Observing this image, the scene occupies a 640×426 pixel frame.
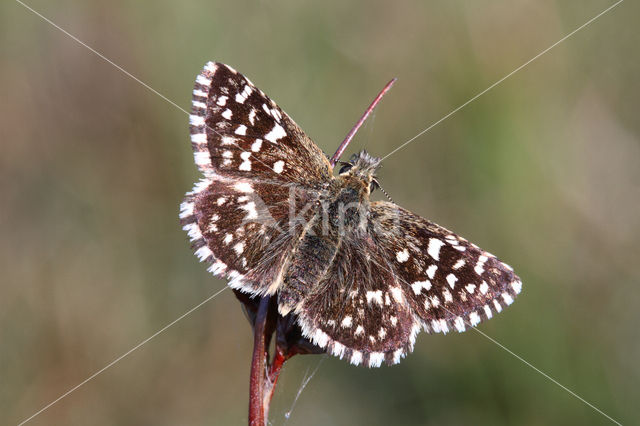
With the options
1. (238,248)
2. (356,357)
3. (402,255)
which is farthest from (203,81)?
(356,357)

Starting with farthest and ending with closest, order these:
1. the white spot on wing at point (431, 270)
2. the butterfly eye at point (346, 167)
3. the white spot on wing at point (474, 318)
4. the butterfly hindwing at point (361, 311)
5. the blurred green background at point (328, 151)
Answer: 1. the blurred green background at point (328, 151)
2. the butterfly eye at point (346, 167)
3. the white spot on wing at point (431, 270)
4. the white spot on wing at point (474, 318)
5. the butterfly hindwing at point (361, 311)

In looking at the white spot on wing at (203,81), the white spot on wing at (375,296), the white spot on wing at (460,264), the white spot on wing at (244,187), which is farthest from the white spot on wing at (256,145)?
the white spot on wing at (460,264)


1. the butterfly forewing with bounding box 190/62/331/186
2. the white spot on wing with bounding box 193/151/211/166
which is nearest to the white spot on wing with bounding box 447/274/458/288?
the butterfly forewing with bounding box 190/62/331/186

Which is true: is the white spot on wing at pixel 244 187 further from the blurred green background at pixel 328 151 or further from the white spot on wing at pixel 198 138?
the blurred green background at pixel 328 151

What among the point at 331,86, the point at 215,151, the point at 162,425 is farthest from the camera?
the point at 331,86

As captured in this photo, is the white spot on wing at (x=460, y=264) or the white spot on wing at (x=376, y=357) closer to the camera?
the white spot on wing at (x=376, y=357)

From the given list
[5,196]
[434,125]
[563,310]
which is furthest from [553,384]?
[5,196]

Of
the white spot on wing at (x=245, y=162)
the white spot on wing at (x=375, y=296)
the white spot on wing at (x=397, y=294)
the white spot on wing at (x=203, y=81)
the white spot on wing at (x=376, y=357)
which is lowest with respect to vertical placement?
the white spot on wing at (x=376, y=357)

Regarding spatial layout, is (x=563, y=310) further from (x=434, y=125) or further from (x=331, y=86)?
(x=331, y=86)

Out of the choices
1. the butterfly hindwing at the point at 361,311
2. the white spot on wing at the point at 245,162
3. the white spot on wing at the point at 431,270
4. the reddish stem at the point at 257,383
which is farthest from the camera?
the white spot on wing at the point at 245,162
